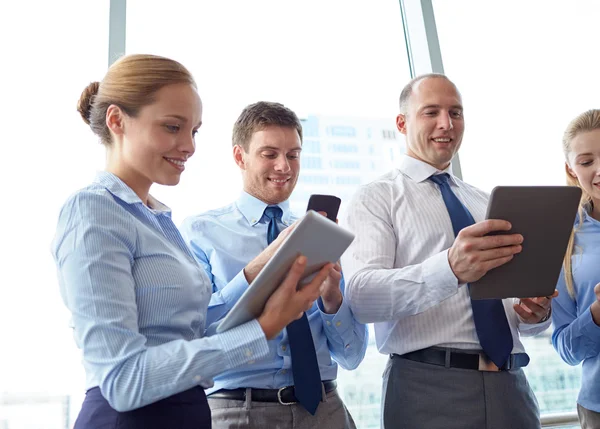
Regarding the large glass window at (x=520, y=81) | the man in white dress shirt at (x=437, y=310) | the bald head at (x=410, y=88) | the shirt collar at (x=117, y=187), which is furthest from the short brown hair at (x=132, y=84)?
the large glass window at (x=520, y=81)

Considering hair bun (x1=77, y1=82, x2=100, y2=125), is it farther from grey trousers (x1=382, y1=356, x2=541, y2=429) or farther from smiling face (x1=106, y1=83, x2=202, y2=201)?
grey trousers (x1=382, y1=356, x2=541, y2=429)

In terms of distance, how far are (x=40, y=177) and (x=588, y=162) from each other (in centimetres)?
241

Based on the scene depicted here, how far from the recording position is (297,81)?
3.25 meters

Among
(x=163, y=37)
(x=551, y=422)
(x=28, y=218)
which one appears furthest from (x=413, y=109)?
(x=551, y=422)

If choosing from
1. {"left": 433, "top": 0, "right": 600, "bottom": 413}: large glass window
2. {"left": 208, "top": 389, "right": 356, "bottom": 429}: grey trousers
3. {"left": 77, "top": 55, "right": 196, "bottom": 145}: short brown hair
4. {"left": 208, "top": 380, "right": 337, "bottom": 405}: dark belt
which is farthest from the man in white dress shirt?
{"left": 433, "top": 0, "right": 600, "bottom": 413}: large glass window

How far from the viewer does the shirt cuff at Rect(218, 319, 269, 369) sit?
4.01 feet

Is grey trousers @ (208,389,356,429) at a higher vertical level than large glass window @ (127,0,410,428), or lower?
lower

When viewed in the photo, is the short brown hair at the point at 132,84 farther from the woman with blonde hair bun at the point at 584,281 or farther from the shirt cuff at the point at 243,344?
the woman with blonde hair bun at the point at 584,281

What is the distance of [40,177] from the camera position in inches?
105

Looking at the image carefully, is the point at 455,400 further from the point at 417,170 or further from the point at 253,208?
the point at 253,208

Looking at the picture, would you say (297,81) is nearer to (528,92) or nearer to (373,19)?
(373,19)

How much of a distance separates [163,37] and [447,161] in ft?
5.40

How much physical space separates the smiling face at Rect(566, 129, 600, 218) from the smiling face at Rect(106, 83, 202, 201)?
1.73 m

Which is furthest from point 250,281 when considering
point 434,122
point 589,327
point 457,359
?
point 589,327
